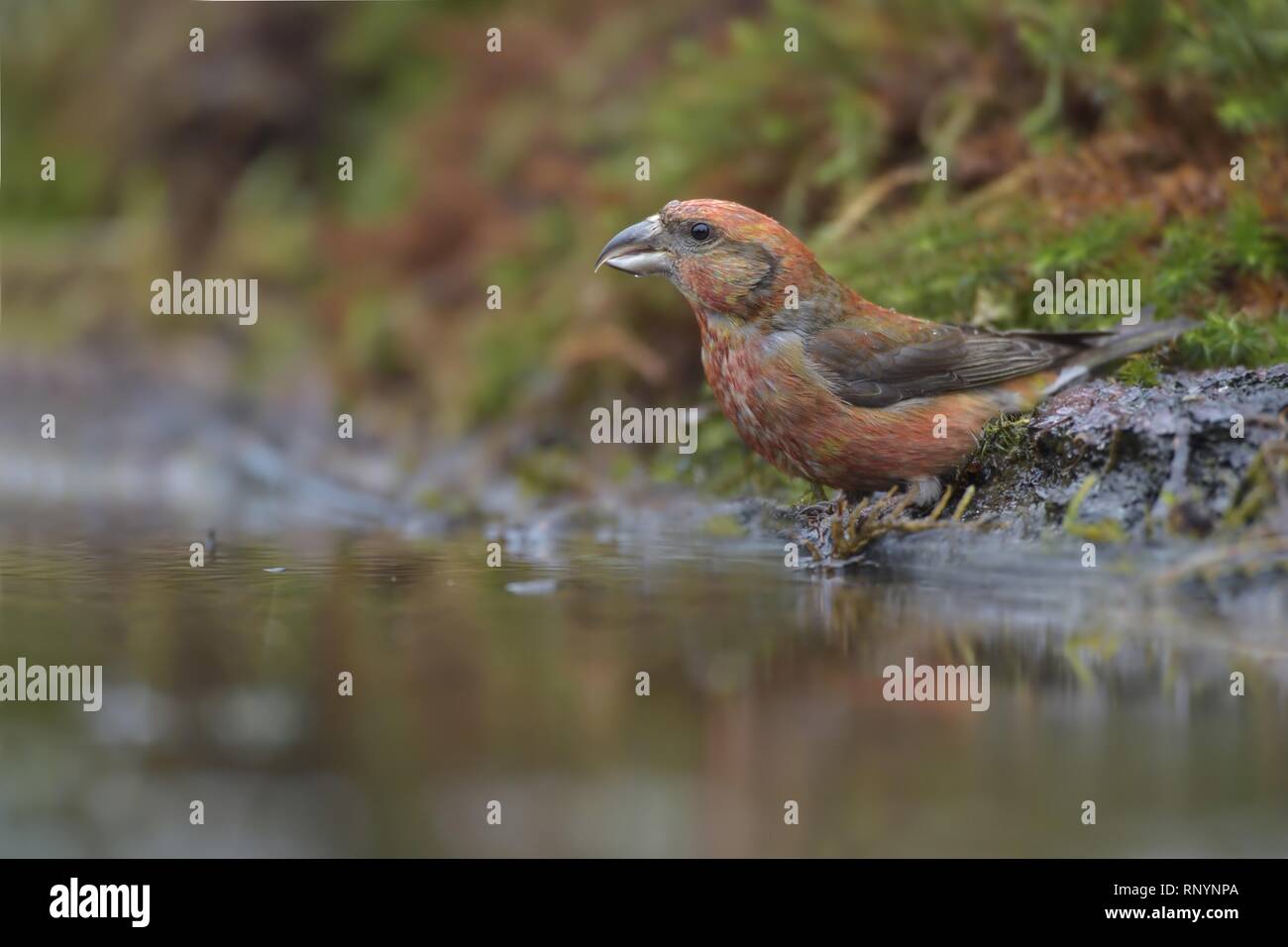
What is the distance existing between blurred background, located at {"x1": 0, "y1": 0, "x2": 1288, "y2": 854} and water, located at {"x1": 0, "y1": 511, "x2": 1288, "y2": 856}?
14mm

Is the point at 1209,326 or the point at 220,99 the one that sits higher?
the point at 220,99

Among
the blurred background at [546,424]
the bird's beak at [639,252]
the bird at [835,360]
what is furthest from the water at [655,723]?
the bird's beak at [639,252]

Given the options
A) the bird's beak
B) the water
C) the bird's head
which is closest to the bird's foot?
the water

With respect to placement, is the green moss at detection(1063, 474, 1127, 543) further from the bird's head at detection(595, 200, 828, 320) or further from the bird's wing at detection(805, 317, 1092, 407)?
the bird's head at detection(595, 200, 828, 320)

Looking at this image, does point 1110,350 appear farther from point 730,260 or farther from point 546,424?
point 546,424

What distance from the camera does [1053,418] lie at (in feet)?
13.4

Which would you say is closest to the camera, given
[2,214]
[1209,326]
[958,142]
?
[1209,326]

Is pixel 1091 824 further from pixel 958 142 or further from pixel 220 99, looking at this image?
pixel 220 99

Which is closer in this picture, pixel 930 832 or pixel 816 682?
pixel 930 832

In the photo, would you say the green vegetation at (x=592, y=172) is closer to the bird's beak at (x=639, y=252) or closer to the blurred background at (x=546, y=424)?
the blurred background at (x=546, y=424)

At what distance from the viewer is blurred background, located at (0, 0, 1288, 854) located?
7.96ft

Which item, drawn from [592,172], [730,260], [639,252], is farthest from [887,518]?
[592,172]

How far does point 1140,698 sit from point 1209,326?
219cm
